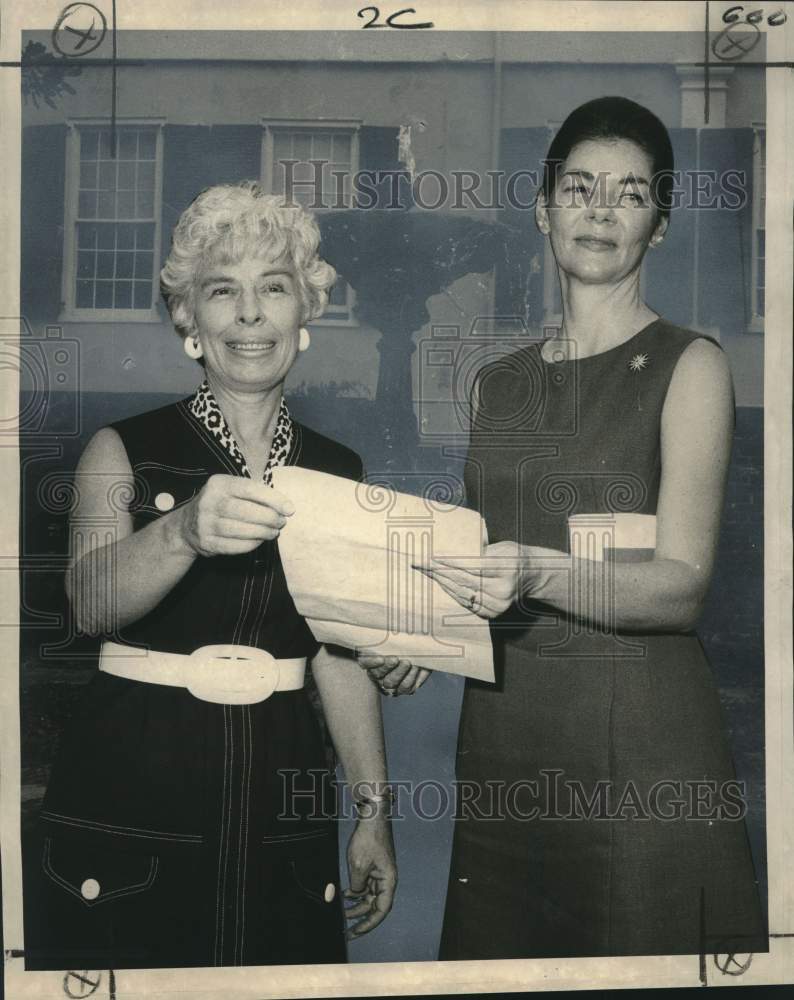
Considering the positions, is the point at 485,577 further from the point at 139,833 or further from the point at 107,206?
the point at 107,206

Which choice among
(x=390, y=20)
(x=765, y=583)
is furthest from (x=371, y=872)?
(x=390, y=20)

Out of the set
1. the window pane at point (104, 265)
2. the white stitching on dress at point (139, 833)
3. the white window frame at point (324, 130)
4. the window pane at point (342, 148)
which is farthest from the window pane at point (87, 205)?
the white stitching on dress at point (139, 833)

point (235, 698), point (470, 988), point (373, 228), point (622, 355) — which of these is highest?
point (373, 228)

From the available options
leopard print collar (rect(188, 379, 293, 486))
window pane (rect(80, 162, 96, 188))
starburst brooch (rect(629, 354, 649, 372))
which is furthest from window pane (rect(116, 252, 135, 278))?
starburst brooch (rect(629, 354, 649, 372))

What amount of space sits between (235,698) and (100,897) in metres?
0.71

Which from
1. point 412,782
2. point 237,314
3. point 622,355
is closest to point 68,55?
point 237,314

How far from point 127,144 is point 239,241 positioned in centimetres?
47

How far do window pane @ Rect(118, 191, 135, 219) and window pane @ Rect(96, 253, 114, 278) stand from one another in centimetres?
12

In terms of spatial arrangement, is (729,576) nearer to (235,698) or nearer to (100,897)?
(235,698)

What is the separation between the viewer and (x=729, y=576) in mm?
3469

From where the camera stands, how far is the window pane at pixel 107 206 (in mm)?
3387

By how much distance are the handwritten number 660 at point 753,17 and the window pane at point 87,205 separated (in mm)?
2014

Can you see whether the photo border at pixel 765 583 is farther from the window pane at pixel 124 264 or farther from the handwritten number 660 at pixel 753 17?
the window pane at pixel 124 264

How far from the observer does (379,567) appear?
11.0 feet
